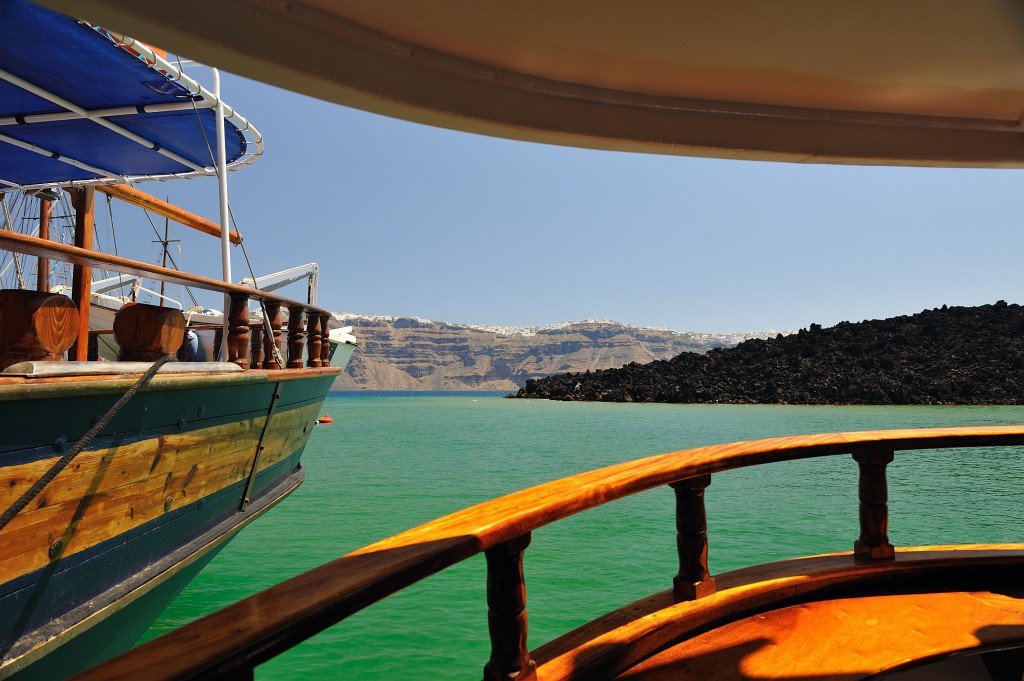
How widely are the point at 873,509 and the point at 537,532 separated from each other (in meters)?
8.05

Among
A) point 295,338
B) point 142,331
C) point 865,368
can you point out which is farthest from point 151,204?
point 865,368


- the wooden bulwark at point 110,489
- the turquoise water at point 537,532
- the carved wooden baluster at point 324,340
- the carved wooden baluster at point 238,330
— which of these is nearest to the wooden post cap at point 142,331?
the wooden bulwark at point 110,489

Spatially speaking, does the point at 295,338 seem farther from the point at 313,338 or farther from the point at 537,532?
the point at 537,532

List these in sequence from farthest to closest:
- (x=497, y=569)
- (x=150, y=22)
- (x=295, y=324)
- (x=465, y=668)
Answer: (x=295, y=324) → (x=465, y=668) → (x=497, y=569) → (x=150, y=22)

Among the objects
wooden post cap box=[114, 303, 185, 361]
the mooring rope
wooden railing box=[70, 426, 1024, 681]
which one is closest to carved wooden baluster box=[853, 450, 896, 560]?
wooden railing box=[70, 426, 1024, 681]

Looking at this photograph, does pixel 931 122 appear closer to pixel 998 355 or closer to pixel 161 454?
pixel 161 454

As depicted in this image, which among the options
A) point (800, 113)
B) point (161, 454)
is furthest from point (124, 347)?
point (800, 113)

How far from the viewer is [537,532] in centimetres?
1022

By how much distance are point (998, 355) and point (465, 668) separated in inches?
2696

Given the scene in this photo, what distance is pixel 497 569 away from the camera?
1571mm

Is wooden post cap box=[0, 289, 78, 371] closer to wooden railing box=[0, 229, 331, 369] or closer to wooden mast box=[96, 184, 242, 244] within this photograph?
wooden railing box=[0, 229, 331, 369]

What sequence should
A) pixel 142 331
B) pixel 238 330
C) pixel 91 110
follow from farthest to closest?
pixel 91 110
pixel 238 330
pixel 142 331

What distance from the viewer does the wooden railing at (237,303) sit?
2.80m

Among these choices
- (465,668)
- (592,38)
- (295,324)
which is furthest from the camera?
(295,324)
